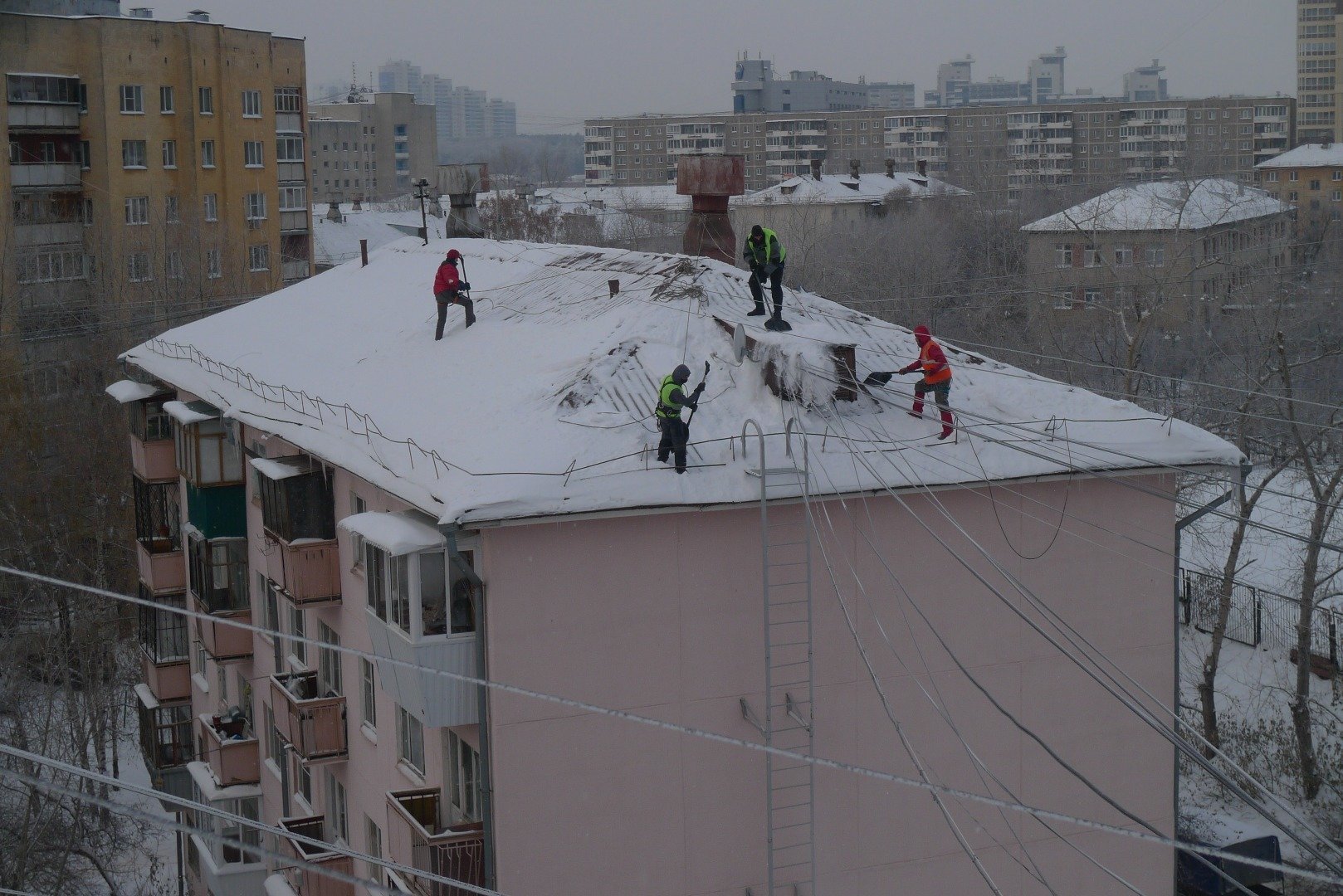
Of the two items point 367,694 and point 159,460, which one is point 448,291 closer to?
point 367,694

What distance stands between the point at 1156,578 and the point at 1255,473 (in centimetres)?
2439

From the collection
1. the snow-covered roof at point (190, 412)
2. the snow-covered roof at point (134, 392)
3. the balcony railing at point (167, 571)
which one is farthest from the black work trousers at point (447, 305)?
the balcony railing at point (167, 571)

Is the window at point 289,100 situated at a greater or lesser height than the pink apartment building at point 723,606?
greater

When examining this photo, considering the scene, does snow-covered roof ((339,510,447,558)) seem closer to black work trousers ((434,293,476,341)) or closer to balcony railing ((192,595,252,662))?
black work trousers ((434,293,476,341))

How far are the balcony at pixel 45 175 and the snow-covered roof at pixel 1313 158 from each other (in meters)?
62.9

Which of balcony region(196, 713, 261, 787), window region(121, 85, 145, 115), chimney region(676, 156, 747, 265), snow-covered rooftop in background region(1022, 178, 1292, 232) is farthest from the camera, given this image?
window region(121, 85, 145, 115)

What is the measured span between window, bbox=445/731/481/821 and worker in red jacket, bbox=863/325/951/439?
4261 mm

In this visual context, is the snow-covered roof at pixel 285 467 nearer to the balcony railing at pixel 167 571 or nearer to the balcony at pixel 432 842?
the balcony at pixel 432 842

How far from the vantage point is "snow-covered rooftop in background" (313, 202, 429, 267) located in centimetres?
5756

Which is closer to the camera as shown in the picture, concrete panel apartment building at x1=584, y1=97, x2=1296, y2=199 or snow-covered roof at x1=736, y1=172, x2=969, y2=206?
snow-covered roof at x1=736, y1=172, x2=969, y2=206

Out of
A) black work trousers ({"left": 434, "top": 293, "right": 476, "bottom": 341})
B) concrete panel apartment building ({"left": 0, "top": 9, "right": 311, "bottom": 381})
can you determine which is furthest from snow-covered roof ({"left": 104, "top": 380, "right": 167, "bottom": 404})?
concrete panel apartment building ({"left": 0, "top": 9, "right": 311, "bottom": 381})

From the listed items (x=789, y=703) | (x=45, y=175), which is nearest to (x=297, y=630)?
(x=789, y=703)

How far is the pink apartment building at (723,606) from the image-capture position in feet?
34.4

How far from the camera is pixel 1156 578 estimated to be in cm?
1209
